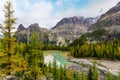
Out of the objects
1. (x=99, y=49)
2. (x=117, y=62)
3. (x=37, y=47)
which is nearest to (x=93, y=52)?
(x=99, y=49)

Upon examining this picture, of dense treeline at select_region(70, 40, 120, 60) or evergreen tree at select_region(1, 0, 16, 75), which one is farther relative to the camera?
dense treeline at select_region(70, 40, 120, 60)

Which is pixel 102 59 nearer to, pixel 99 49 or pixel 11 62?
pixel 99 49

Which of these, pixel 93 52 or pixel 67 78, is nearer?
pixel 67 78

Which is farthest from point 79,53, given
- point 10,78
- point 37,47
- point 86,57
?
point 10,78

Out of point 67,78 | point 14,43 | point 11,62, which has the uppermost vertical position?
point 14,43

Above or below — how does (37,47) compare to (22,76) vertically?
above

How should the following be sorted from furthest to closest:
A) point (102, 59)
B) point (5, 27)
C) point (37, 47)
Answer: point (102, 59)
point (37, 47)
point (5, 27)

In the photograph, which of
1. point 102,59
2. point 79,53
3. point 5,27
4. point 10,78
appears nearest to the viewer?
point 5,27

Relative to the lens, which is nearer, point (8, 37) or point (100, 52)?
point (8, 37)

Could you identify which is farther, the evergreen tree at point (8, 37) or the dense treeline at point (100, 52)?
the dense treeline at point (100, 52)
